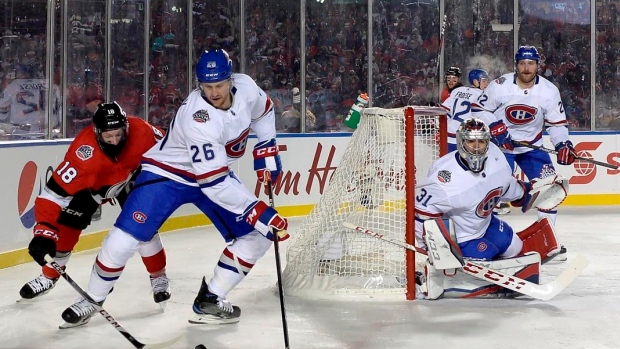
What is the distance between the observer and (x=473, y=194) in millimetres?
4734

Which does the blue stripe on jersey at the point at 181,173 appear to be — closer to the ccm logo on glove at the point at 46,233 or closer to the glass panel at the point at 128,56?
the ccm logo on glove at the point at 46,233

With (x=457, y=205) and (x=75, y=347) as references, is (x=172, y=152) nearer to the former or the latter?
(x=75, y=347)

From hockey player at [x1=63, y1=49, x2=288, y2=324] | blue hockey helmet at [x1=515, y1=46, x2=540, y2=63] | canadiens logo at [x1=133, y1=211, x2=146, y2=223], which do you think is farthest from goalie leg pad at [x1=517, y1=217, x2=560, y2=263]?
canadiens logo at [x1=133, y1=211, x2=146, y2=223]

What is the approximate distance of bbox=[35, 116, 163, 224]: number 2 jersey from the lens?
13.9ft

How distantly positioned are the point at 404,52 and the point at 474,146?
598cm

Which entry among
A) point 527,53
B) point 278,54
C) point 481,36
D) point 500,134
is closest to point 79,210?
→ point 500,134

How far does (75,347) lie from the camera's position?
12.9 ft

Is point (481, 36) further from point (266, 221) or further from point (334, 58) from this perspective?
point (266, 221)

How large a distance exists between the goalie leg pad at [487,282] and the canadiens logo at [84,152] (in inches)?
66.5

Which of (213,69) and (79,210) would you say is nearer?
(213,69)

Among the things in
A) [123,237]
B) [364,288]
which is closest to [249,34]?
[364,288]

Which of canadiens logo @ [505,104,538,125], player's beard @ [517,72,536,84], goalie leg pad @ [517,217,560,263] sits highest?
player's beard @ [517,72,536,84]

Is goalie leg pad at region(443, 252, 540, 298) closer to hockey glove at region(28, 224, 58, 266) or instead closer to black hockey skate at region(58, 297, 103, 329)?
black hockey skate at region(58, 297, 103, 329)

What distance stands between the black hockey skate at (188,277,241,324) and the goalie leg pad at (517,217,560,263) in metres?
1.62
